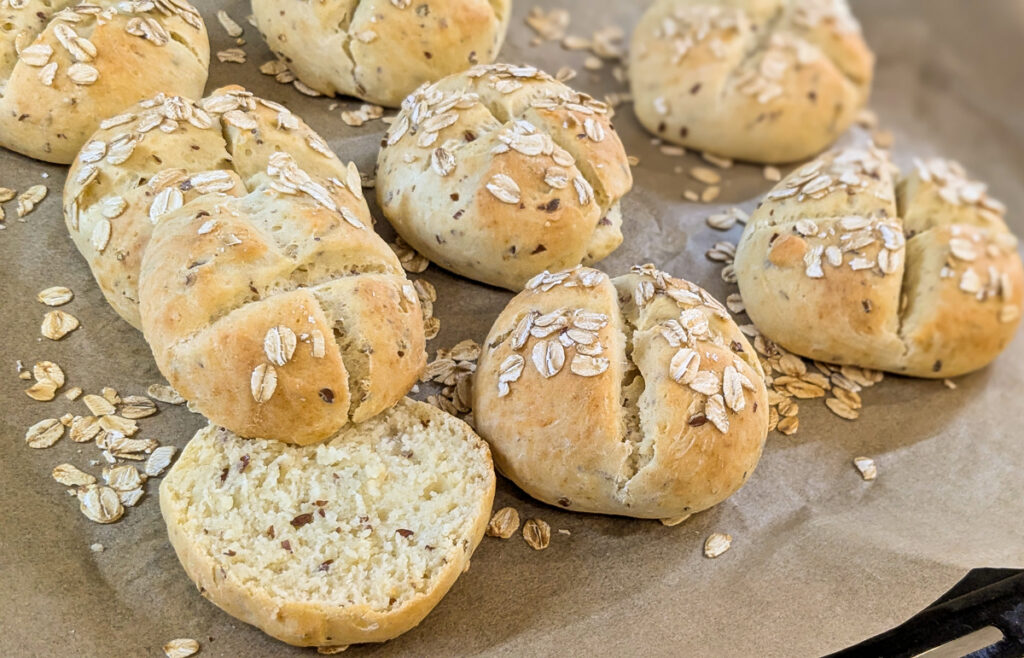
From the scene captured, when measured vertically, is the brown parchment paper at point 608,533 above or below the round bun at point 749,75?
below

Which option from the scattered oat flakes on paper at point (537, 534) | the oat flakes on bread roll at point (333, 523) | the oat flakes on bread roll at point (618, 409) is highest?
the oat flakes on bread roll at point (618, 409)

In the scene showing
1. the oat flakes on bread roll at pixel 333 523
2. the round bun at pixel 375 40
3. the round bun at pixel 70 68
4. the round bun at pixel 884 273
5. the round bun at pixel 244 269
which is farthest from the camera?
the round bun at pixel 375 40

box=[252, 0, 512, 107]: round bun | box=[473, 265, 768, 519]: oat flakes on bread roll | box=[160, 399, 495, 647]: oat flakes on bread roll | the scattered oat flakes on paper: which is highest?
box=[252, 0, 512, 107]: round bun

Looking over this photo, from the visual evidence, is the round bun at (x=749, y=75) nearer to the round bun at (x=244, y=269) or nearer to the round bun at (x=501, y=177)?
the round bun at (x=501, y=177)

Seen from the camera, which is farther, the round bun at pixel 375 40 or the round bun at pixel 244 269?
the round bun at pixel 375 40

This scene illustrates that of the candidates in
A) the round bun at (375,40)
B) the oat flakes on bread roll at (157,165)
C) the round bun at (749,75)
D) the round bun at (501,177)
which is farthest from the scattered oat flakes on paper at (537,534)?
the round bun at (749,75)

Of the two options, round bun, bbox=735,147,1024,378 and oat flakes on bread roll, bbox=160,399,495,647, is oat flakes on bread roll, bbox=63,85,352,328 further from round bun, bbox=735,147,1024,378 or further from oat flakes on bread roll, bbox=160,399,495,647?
round bun, bbox=735,147,1024,378

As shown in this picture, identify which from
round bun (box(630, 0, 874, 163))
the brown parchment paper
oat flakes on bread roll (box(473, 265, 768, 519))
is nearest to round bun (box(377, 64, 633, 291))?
the brown parchment paper
